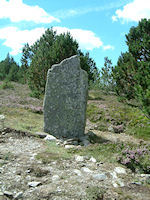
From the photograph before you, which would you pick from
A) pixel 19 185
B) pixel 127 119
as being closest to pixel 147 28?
pixel 127 119

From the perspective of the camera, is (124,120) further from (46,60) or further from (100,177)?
(46,60)

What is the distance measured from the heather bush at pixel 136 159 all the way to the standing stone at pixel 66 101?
8.61 ft

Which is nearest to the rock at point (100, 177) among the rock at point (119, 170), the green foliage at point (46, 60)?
the rock at point (119, 170)

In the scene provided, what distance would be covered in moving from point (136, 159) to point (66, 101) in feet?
12.0

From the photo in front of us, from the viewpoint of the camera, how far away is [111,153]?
21.2 ft

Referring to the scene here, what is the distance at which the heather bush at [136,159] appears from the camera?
5.66 m

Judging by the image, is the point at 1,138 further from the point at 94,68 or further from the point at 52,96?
the point at 94,68

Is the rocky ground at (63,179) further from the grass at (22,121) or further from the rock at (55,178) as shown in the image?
the grass at (22,121)

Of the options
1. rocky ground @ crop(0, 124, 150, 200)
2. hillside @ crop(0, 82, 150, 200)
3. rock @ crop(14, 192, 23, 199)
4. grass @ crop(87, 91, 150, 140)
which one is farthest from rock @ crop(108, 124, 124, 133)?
rock @ crop(14, 192, 23, 199)

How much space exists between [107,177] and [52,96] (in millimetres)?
4498

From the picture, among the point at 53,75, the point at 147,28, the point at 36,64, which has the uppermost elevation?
the point at 147,28

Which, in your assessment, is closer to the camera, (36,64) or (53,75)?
(53,75)

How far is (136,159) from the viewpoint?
5883 mm

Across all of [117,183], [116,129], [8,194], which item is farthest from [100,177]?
[116,129]
